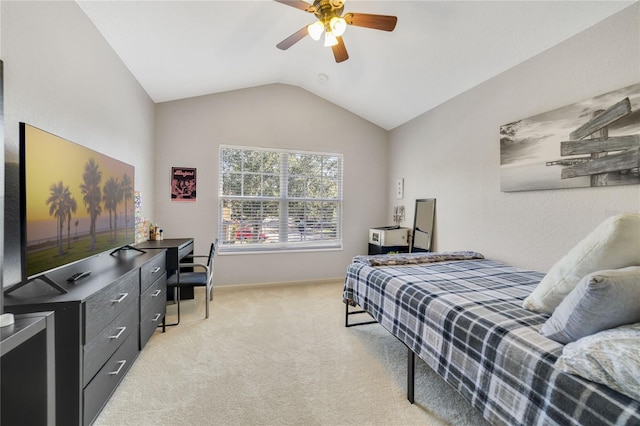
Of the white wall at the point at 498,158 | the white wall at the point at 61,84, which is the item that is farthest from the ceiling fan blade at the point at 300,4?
the white wall at the point at 498,158

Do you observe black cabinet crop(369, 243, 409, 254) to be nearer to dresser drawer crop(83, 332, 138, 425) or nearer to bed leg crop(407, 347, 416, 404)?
bed leg crop(407, 347, 416, 404)

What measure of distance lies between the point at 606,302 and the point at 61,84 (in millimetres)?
3044

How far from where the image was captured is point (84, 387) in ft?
4.25

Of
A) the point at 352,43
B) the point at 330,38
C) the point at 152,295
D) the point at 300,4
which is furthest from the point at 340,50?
the point at 152,295

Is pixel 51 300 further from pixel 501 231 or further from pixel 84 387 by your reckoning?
pixel 501 231

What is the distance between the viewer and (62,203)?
57.9 inches

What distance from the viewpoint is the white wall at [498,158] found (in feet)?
6.03

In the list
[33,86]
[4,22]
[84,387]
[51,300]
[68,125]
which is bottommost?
[84,387]

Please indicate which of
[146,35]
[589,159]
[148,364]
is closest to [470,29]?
[589,159]

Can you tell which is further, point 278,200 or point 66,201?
point 278,200

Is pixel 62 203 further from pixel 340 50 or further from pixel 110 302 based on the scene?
pixel 340 50

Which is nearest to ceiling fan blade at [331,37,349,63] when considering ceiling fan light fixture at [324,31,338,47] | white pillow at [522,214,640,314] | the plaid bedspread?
ceiling fan light fixture at [324,31,338,47]

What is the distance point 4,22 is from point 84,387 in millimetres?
1855

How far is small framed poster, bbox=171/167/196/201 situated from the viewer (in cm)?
352
